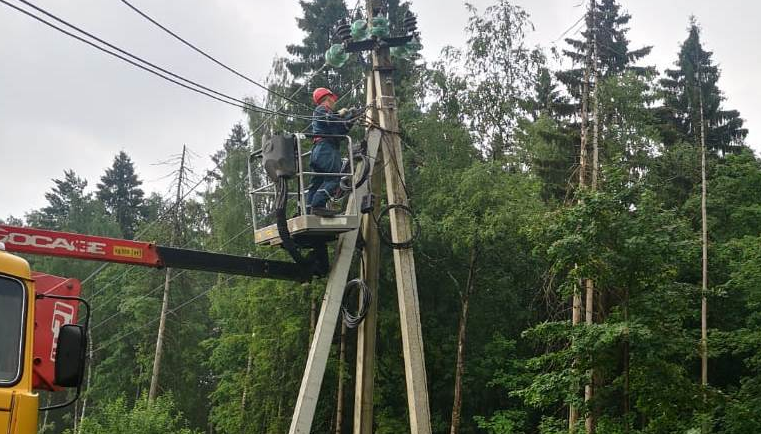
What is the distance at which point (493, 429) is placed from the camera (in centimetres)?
1995

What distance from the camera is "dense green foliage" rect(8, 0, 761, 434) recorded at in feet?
36.7

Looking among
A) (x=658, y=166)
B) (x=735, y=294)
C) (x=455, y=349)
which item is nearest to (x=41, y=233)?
(x=455, y=349)

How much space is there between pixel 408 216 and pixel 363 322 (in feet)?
5.05

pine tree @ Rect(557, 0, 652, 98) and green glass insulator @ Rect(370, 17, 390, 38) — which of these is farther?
pine tree @ Rect(557, 0, 652, 98)

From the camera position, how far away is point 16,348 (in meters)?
4.64

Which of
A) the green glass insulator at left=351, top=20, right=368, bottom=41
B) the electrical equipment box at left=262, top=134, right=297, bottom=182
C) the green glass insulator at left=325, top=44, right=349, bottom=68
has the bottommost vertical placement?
the electrical equipment box at left=262, top=134, right=297, bottom=182

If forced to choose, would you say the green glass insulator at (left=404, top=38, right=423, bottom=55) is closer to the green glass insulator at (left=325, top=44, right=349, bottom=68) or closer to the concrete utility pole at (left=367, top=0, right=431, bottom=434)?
the concrete utility pole at (left=367, top=0, right=431, bottom=434)

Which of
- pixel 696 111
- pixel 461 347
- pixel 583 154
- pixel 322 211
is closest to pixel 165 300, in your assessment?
pixel 461 347

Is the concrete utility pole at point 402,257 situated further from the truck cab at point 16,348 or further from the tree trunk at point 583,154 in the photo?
the tree trunk at point 583,154

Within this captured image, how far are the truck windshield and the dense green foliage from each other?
806cm

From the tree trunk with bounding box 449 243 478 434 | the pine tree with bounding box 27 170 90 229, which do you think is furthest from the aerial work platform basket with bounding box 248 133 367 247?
the pine tree with bounding box 27 170 90 229

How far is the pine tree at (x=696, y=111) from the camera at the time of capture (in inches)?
1102

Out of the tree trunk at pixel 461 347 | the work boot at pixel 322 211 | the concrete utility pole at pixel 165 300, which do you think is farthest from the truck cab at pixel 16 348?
the concrete utility pole at pixel 165 300

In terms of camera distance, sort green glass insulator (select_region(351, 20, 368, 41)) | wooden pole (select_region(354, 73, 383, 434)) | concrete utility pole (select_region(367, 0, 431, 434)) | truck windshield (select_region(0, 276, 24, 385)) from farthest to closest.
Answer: green glass insulator (select_region(351, 20, 368, 41)) → wooden pole (select_region(354, 73, 383, 434)) → concrete utility pole (select_region(367, 0, 431, 434)) → truck windshield (select_region(0, 276, 24, 385))
